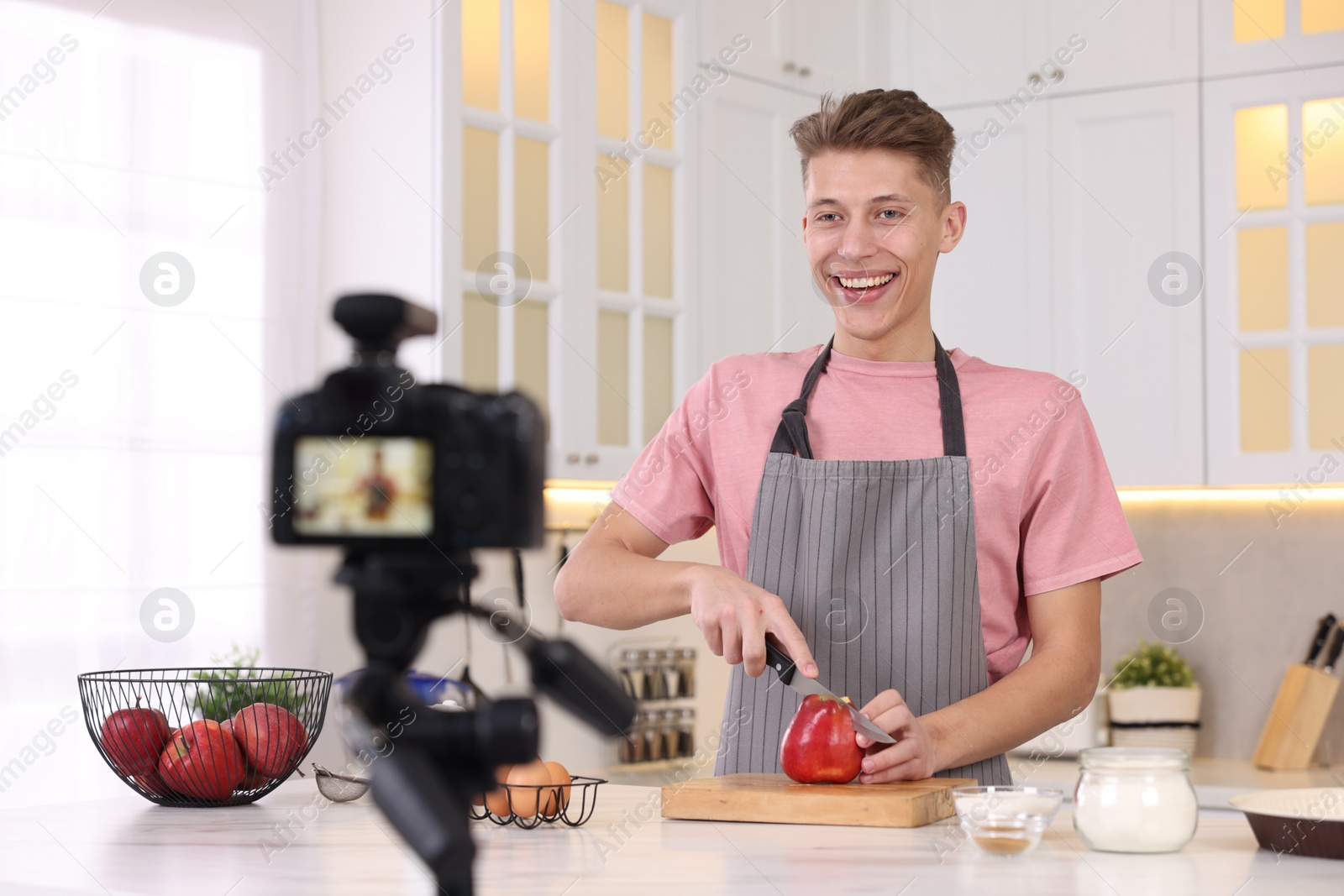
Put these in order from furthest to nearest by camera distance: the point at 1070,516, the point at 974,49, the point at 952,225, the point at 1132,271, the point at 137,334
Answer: the point at 974,49
the point at 1132,271
the point at 137,334
the point at 952,225
the point at 1070,516

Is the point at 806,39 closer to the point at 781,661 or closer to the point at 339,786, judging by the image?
the point at 781,661

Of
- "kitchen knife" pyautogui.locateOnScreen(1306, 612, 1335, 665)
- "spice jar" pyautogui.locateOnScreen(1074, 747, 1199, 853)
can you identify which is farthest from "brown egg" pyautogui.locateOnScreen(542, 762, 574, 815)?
"kitchen knife" pyautogui.locateOnScreen(1306, 612, 1335, 665)

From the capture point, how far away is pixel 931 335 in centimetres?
187

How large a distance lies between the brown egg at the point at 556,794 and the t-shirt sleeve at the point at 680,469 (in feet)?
1.85

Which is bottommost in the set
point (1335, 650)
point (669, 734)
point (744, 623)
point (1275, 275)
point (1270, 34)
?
point (669, 734)

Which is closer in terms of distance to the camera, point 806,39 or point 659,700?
point 659,700

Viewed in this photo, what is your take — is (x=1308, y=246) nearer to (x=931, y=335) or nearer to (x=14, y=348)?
(x=931, y=335)

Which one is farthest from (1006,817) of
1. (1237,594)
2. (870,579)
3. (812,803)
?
(1237,594)

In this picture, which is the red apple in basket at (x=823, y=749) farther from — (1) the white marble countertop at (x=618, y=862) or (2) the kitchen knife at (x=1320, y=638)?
(2) the kitchen knife at (x=1320, y=638)

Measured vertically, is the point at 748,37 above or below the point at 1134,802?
above

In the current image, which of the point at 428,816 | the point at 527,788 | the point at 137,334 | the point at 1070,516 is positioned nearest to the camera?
the point at 428,816

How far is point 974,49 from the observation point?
3.51m

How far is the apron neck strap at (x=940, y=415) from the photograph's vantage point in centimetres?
177

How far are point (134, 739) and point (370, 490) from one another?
103 centimetres
